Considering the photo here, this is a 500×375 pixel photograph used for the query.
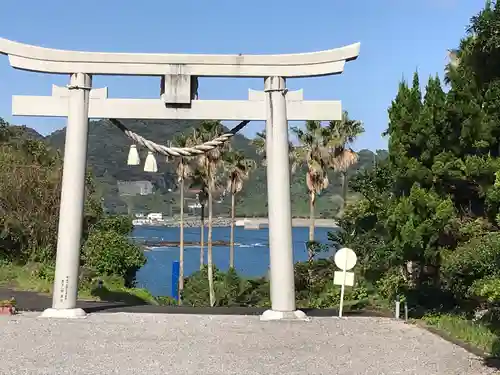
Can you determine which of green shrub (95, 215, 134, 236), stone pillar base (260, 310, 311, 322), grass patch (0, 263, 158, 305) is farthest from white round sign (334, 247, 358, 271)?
green shrub (95, 215, 134, 236)

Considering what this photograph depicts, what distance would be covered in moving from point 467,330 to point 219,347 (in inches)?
185

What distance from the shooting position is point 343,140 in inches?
1238

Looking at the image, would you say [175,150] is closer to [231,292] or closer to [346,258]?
[346,258]

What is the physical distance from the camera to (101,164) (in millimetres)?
178875

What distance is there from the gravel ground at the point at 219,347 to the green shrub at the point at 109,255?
1355cm

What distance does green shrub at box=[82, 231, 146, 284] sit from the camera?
27.4 meters

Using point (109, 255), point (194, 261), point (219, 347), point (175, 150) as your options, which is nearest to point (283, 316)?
point (219, 347)

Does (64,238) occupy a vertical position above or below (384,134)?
below

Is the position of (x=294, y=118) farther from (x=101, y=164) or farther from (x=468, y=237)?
(x=101, y=164)

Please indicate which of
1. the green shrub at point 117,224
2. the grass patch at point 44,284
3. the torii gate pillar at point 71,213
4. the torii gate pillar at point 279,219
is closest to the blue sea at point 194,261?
the green shrub at point 117,224

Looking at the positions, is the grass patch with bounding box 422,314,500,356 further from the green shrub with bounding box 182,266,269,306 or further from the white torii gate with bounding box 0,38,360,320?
the green shrub with bounding box 182,266,269,306

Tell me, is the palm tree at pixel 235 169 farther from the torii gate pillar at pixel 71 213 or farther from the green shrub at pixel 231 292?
the torii gate pillar at pixel 71 213

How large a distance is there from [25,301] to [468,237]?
11170 mm

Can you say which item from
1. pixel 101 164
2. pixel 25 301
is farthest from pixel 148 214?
pixel 25 301
